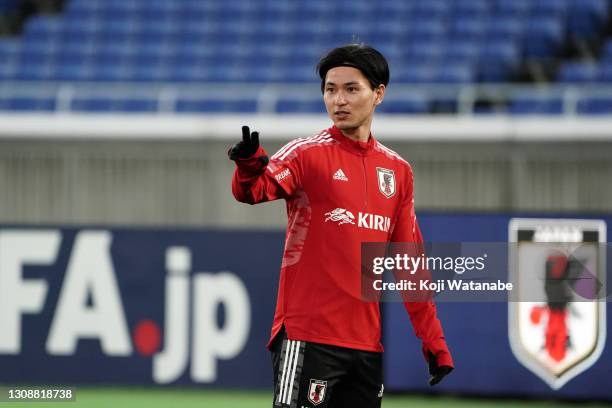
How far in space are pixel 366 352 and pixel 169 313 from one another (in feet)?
→ 18.1

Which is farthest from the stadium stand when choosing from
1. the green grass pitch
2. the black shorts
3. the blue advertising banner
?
the black shorts

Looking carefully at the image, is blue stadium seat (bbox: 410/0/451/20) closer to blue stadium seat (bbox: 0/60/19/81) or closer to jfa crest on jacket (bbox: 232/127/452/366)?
blue stadium seat (bbox: 0/60/19/81)

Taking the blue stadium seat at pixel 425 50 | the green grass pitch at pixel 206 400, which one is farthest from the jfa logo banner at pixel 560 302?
the blue stadium seat at pixel 425 50

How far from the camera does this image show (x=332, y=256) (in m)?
3.63

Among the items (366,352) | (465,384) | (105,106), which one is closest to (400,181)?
(366,352)

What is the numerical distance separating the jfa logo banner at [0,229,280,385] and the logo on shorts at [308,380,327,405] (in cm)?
545

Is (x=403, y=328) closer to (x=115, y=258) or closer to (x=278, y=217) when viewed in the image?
(x=278, y=217)

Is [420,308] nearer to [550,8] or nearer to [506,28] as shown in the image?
[506,28]

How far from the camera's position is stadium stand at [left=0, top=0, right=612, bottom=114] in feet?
43.9

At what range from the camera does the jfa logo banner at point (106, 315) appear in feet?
29.3

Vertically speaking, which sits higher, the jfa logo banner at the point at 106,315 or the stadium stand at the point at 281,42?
the stadium stand at the point at 281,42

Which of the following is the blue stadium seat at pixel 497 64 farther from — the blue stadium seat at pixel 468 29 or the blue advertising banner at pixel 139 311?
the blue advertising banner at pixel 139 311

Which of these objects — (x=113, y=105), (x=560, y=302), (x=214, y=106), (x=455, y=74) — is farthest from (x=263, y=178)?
(x=455, y=74)

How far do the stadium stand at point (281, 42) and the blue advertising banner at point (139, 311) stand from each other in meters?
4.18
